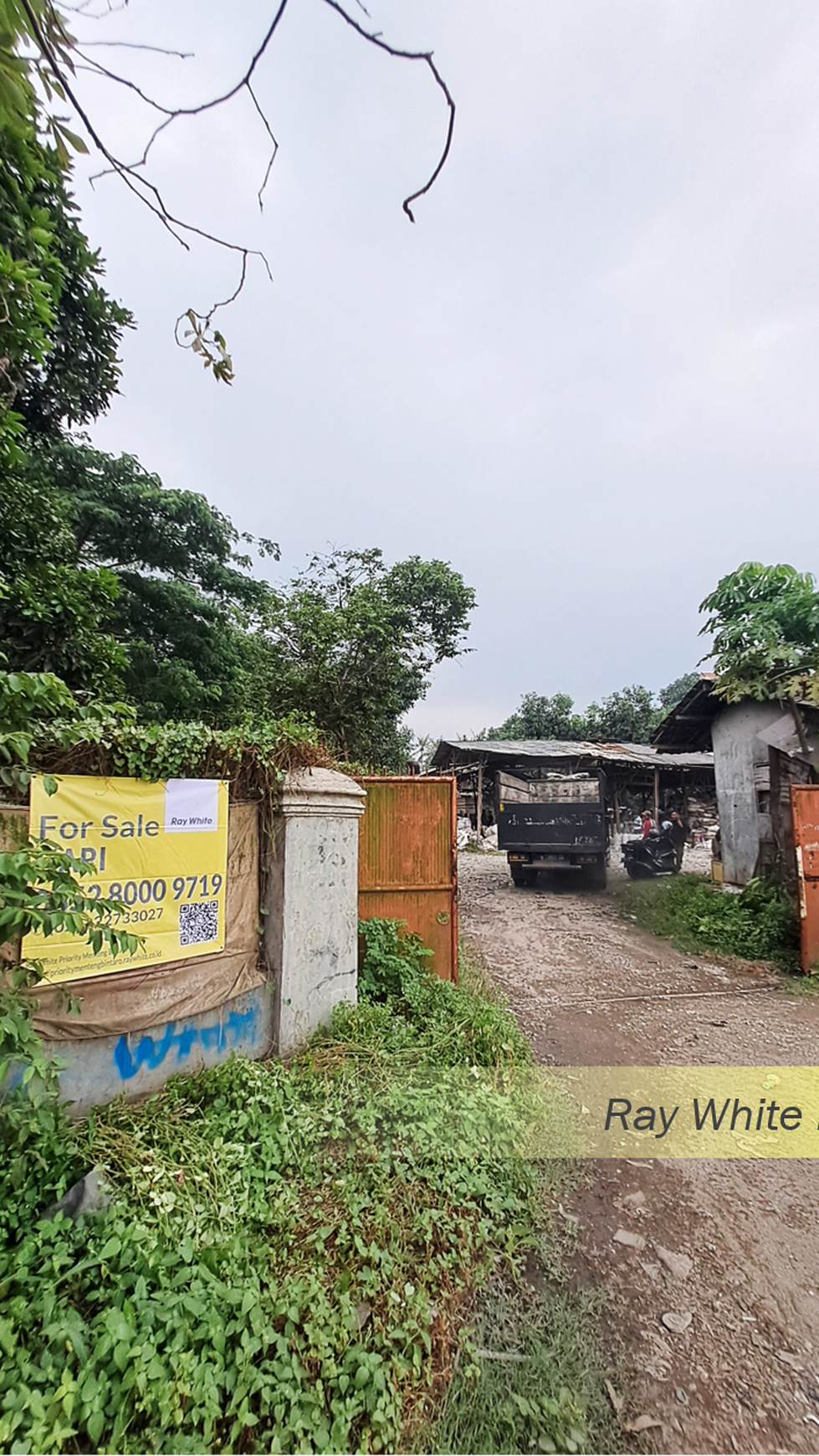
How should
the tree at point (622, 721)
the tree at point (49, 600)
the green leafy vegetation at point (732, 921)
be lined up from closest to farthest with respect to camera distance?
the tree at point (49, 600) < the green leafy vegetation at point (732, 921) < the tree at point (622, 721)

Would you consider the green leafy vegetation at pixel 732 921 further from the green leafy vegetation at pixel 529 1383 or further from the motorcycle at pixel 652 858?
the green leafy vegetation at pixel 529 1383

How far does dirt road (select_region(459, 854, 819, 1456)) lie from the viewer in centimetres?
182

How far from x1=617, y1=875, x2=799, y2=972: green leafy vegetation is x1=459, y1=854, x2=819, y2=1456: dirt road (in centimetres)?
87

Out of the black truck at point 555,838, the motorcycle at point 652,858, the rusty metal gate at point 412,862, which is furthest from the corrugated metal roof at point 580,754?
the rusty metal gate at point 412,862

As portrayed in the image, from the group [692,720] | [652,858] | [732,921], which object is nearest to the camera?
[732,921]

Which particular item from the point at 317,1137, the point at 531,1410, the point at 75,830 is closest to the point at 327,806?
the point at 75,830

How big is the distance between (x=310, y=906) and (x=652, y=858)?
9.23 m

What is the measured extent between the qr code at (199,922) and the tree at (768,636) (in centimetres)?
665

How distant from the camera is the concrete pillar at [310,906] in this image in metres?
3.48

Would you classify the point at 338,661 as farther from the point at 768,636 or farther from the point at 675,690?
the point at 675,690

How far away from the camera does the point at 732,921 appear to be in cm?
677

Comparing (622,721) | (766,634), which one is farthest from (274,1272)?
(622,721)

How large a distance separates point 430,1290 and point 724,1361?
101 centimetres

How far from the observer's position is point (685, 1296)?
87.0 inches
